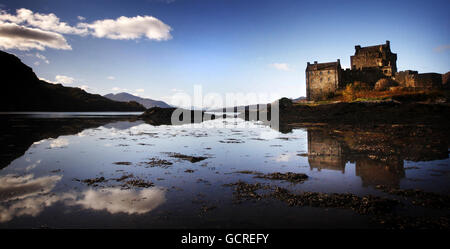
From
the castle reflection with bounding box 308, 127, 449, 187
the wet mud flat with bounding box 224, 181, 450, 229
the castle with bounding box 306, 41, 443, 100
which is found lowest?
the wet mud flat with bounding box 224, 181, 450, 229

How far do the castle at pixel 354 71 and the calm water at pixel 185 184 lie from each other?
187 feet

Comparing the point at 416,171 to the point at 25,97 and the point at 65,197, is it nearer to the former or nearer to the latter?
the point at 65,197

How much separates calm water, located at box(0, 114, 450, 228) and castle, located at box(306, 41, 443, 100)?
57.0 m

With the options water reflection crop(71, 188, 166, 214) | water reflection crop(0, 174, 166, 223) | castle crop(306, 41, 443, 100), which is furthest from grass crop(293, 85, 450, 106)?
water reflection crop(0, 174, 166, 223)

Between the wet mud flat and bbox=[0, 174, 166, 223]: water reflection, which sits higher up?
the wet mud flat

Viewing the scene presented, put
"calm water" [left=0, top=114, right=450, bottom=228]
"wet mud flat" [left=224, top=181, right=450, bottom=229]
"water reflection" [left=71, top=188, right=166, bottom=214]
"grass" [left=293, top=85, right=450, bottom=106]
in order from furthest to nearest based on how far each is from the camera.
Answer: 1. "grass" [left=293, top=85, right=450, bottom=106]
2. "water reflection" [left=71, top=188, right=166, bottom=214]
3. "calm water" [left=0, top=114, right=450, bottom=228]
4. "wet mud flat" [left=224, top=181, right=450, bottom=229]

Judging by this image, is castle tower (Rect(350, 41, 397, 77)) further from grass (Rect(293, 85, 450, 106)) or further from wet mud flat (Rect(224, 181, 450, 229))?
wet mud flat (Rect(224, 181, 450, 229))

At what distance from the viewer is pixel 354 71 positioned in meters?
71.8

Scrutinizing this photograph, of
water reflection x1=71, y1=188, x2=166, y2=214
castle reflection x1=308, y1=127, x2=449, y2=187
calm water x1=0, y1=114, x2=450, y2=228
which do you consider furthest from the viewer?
castle reflection x1=308, y1=127, x2=449, y2=187

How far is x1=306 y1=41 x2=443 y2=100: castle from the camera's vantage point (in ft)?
225

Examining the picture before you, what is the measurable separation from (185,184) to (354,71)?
7928cm

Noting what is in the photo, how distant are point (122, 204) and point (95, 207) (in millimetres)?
907

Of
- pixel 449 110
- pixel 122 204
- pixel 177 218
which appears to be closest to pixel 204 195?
pixel 177 218

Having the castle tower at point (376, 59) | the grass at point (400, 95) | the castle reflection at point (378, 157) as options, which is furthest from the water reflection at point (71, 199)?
the castle tower at point (376, 59)
